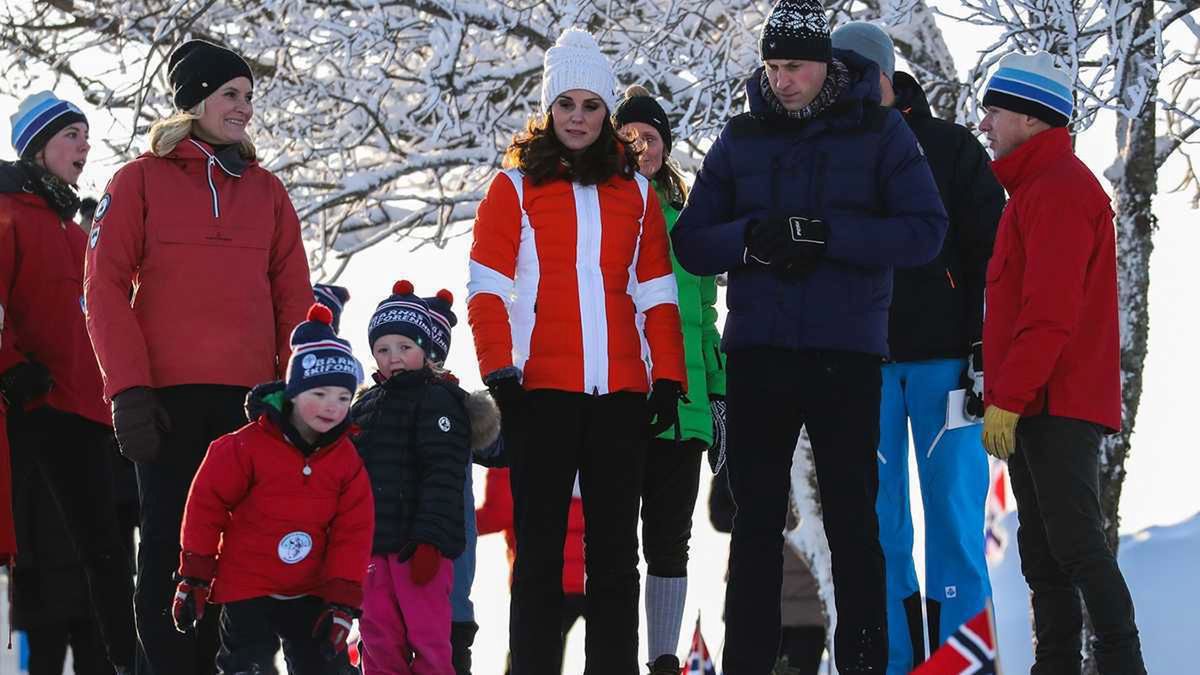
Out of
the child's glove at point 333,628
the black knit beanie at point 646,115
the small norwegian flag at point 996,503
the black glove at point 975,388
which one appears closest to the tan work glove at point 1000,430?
the black glove at point 975,388

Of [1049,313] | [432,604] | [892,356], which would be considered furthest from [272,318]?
[1049,313]

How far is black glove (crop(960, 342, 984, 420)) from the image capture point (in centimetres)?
564

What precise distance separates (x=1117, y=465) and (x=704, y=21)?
380 centimetres

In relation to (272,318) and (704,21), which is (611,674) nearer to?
(272,318)

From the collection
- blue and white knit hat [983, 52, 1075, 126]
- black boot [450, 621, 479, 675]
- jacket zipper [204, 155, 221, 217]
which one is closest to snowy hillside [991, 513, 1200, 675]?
black boot [450, 621, 479, 675]

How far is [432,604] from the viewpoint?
237 inches

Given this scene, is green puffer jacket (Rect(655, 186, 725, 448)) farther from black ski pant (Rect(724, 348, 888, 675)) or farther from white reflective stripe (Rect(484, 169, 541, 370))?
black ski pant (Rect(724, 348, 888, 675))

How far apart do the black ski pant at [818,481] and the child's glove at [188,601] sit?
4.79 feet

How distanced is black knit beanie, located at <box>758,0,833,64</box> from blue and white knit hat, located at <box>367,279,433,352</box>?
5.43 ft

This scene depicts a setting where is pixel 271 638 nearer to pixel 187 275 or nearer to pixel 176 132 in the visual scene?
pixel 187 275

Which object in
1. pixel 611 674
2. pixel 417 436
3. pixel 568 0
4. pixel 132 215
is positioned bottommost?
pixel 611 674

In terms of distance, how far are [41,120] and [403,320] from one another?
4.92 feet

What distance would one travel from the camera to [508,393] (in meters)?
5.20

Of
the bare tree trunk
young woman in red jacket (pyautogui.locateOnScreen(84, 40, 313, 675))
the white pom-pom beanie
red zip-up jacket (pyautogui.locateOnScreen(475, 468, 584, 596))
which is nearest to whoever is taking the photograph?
young woman in red jacket (pyautogui.locateOnScreen(84, 40, 313, 675))
